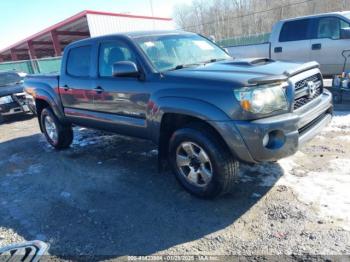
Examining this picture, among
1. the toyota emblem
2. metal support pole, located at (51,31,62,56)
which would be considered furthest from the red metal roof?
the toyota emblem

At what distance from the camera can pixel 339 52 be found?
7.71 meters

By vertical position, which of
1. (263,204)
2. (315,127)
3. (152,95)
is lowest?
(263,204)

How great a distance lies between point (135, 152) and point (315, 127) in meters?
2.95

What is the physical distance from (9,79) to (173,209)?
9.29 metres

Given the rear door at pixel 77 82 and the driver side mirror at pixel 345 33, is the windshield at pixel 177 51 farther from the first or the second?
the driver side mirror at pixel 345 33

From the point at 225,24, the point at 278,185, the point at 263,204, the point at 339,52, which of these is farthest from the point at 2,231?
the point at 225,24

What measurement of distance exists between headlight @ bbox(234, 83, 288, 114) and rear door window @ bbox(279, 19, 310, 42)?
19.8ft

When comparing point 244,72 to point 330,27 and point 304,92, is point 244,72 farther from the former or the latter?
point 330,27

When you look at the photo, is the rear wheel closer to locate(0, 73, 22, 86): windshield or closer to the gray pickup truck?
the gray pickup truck

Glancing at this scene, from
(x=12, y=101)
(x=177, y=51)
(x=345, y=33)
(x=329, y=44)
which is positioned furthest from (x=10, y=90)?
(x=345, y=33)

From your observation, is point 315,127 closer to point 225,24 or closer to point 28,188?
point 28,188

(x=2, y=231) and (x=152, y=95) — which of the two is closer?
(x=2, y=231)

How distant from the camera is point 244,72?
3.26 m

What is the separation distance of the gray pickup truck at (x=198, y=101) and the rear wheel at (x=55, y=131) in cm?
103
